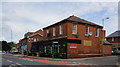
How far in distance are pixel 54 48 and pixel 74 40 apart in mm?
5073

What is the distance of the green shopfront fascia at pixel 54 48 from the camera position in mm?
29297

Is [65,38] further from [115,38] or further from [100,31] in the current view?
[115,38]

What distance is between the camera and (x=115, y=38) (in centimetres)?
5728

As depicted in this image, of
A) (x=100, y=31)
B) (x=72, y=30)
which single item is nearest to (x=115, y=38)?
(x=100, y=31)

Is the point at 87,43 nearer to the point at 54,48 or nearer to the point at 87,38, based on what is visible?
the point at 87,38

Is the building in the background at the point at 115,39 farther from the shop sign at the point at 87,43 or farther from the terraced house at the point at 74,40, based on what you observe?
the shop sign at the point at 87,43

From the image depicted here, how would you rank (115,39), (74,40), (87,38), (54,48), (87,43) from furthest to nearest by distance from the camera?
(115,39) → (87,38) → (54,48) → (87,43) → (74,40)

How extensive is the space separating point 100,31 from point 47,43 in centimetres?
1209

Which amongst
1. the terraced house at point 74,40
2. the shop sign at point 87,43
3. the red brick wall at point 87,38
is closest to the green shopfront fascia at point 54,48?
the terraced house at point 74,40

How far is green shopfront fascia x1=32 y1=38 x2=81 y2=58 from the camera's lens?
1153 inches

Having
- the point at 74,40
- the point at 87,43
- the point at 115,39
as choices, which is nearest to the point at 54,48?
the point at 74,40

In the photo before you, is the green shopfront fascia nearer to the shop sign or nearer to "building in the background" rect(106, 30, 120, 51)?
the shop sign

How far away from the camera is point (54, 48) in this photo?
33000 millimetres

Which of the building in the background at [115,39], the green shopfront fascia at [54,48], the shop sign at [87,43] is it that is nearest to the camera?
the green shopfront fascia at [54,48]
